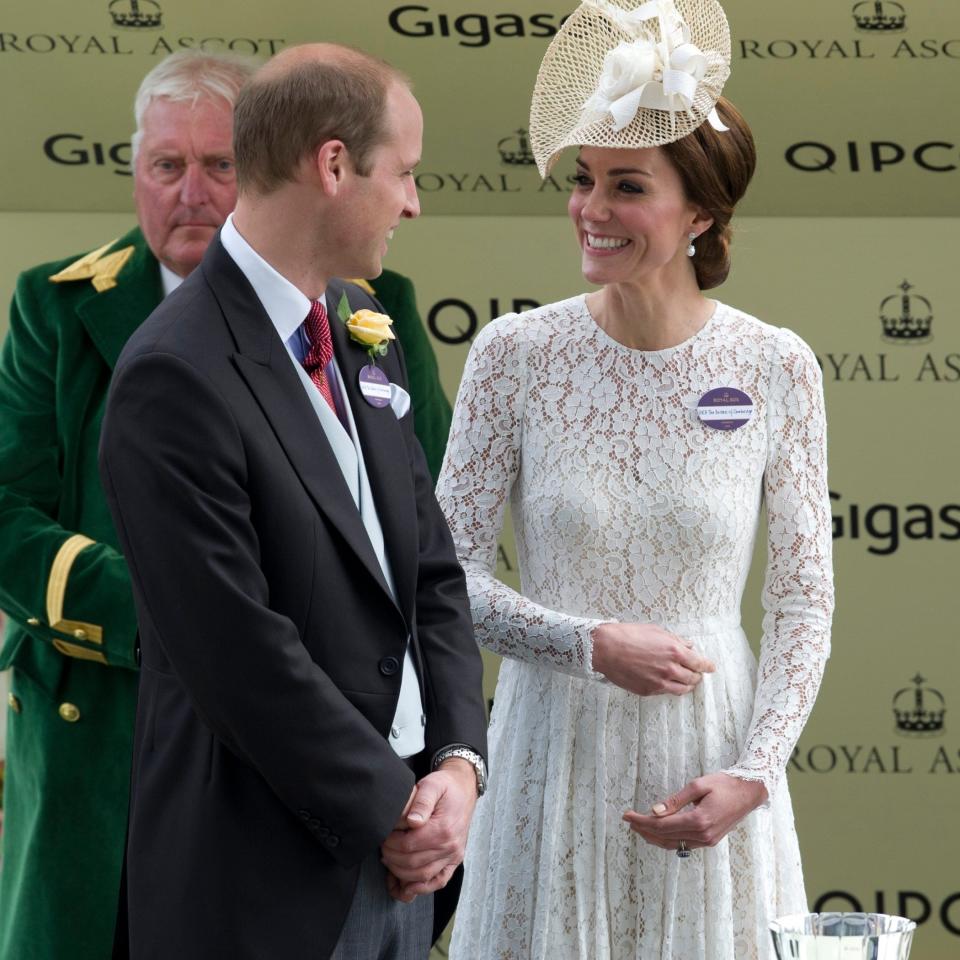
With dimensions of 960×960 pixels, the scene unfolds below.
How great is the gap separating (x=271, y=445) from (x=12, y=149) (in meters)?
1.95

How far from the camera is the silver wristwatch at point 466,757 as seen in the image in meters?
1.81

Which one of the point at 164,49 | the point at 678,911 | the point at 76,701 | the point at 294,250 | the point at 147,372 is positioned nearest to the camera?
the point at 147,372

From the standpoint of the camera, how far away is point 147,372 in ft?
5.31

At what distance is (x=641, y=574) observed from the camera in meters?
2.20

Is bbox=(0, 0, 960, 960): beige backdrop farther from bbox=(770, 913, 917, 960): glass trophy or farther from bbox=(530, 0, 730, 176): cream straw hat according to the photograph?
bbox=(770, 913, 917, 960): glass trophy

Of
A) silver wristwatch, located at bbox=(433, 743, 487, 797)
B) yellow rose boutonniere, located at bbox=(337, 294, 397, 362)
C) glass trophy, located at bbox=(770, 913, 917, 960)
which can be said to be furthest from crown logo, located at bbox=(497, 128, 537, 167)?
glass trophy, located at bbox=(770, 913, 917, 960)

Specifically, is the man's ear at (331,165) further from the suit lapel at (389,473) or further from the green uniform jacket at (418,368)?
the green uniform jacket at (418,368)

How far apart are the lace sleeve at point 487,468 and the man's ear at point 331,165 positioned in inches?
22.2

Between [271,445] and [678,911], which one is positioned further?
[678,911]

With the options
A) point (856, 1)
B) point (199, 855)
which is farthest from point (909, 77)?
point (199, 855)

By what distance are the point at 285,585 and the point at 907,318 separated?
2.19 meters

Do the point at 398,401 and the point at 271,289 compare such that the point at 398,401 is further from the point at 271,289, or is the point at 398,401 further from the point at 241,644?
the point at 241,644

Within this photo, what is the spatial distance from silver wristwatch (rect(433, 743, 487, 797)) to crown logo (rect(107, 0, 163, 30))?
2.03m

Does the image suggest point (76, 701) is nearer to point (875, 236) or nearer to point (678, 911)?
point (678, 911)
